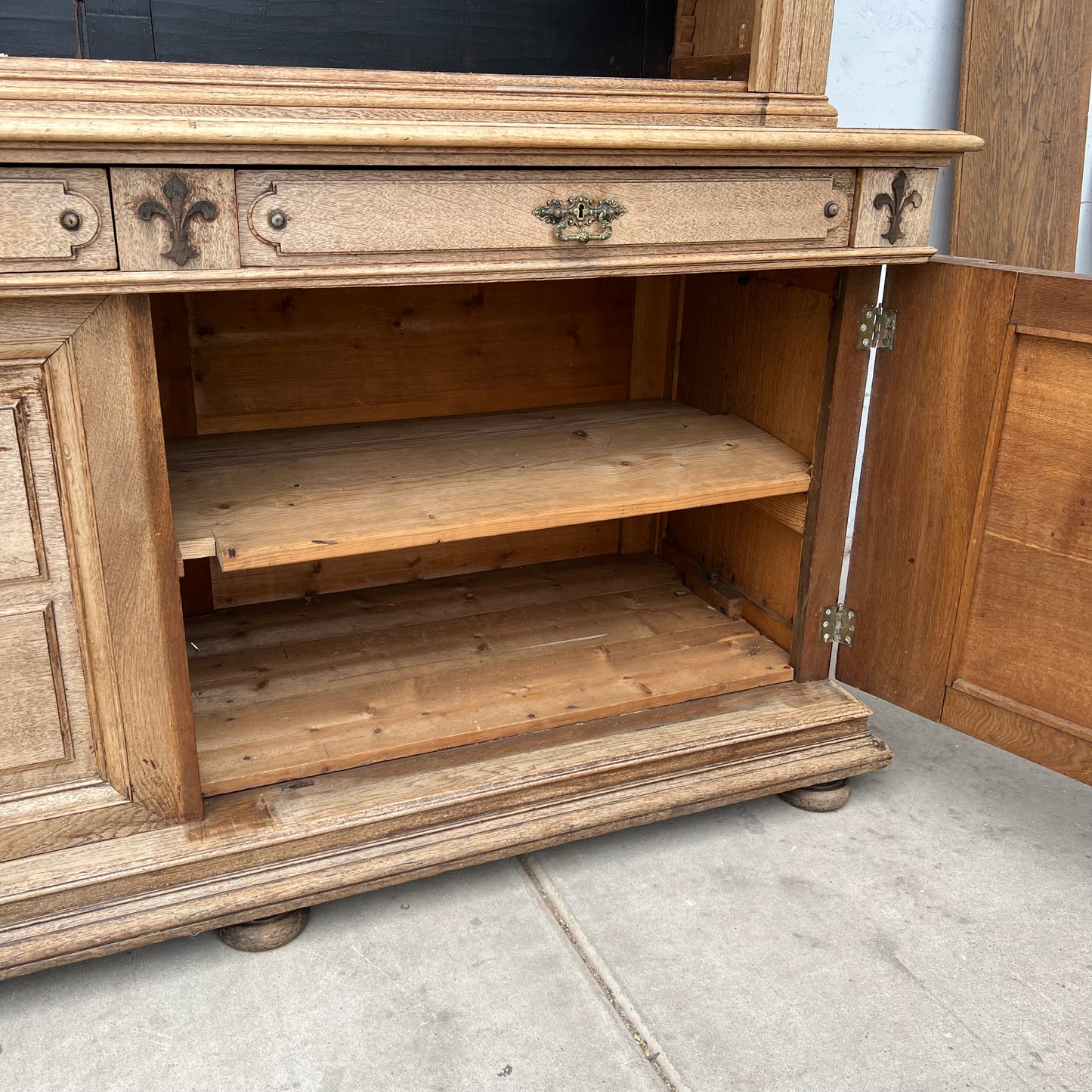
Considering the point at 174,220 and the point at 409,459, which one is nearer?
the point at 174,220

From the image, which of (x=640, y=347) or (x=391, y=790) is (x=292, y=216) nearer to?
(x=391, y=790)

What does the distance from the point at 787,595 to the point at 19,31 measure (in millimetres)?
1606

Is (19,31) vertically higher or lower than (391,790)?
higher

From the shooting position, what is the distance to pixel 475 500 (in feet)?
5.68

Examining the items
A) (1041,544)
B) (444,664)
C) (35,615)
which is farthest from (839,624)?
(35,615)

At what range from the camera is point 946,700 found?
6.05ft

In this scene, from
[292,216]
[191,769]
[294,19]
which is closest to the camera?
[292,216]

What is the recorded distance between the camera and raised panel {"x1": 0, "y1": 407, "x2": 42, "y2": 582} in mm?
1309

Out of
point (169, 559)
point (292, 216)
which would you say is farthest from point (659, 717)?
point (292, 216)

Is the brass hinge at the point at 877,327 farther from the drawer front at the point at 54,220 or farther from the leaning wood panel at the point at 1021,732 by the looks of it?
the drawer front at the point at 54,220

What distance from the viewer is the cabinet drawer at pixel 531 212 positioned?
1327mm

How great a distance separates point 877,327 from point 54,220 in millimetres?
1231

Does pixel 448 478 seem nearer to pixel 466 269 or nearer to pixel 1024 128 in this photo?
pixel 466 269

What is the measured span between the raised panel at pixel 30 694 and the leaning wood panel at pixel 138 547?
79 mm
